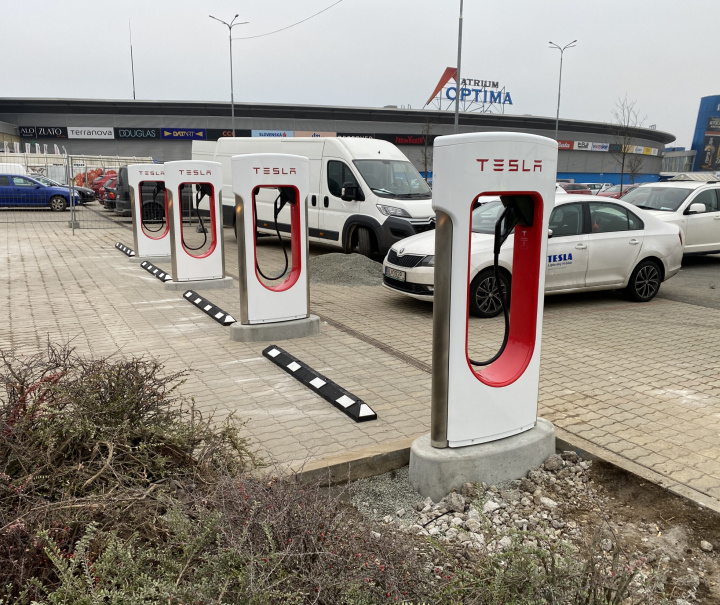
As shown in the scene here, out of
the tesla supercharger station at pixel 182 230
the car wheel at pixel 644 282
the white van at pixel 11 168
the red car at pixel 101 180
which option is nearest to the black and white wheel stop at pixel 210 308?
the tesla supercharger station at pixel 182 230

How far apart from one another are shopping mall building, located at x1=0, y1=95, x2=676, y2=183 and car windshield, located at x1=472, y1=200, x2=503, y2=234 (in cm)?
3487

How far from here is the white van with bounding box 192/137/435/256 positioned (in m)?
12.2

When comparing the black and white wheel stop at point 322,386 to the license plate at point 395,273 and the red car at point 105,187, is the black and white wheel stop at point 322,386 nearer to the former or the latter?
the license plate at point 395,273

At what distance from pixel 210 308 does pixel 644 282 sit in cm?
657

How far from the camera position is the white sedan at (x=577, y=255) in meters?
8.38

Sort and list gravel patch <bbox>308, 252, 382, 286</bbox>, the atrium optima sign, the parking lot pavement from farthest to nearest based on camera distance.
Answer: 1. the atrium optima sign
2. gravel patch <bbox>308, 252, 382, 286</bbox>
3. the parking lot pavement

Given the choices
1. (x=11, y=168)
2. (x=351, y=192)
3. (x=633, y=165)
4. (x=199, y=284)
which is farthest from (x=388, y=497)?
(x=633, y=165)

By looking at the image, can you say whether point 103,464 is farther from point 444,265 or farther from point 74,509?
point 444,265

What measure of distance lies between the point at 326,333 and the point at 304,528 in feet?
17.2

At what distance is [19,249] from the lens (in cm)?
1531

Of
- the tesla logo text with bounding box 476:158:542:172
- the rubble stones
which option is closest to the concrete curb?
the rubble stones

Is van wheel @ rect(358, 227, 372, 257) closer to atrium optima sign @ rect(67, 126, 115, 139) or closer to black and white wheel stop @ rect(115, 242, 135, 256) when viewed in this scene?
black and white wheel stop @ rect(115, 242, 135, 256)

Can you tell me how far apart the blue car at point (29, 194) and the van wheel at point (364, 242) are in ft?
62.9

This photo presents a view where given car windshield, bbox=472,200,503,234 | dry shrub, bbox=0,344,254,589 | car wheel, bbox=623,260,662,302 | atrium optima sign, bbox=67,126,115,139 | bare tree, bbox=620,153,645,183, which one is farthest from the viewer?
atrium optima sign, bbox=67,126,115,139
